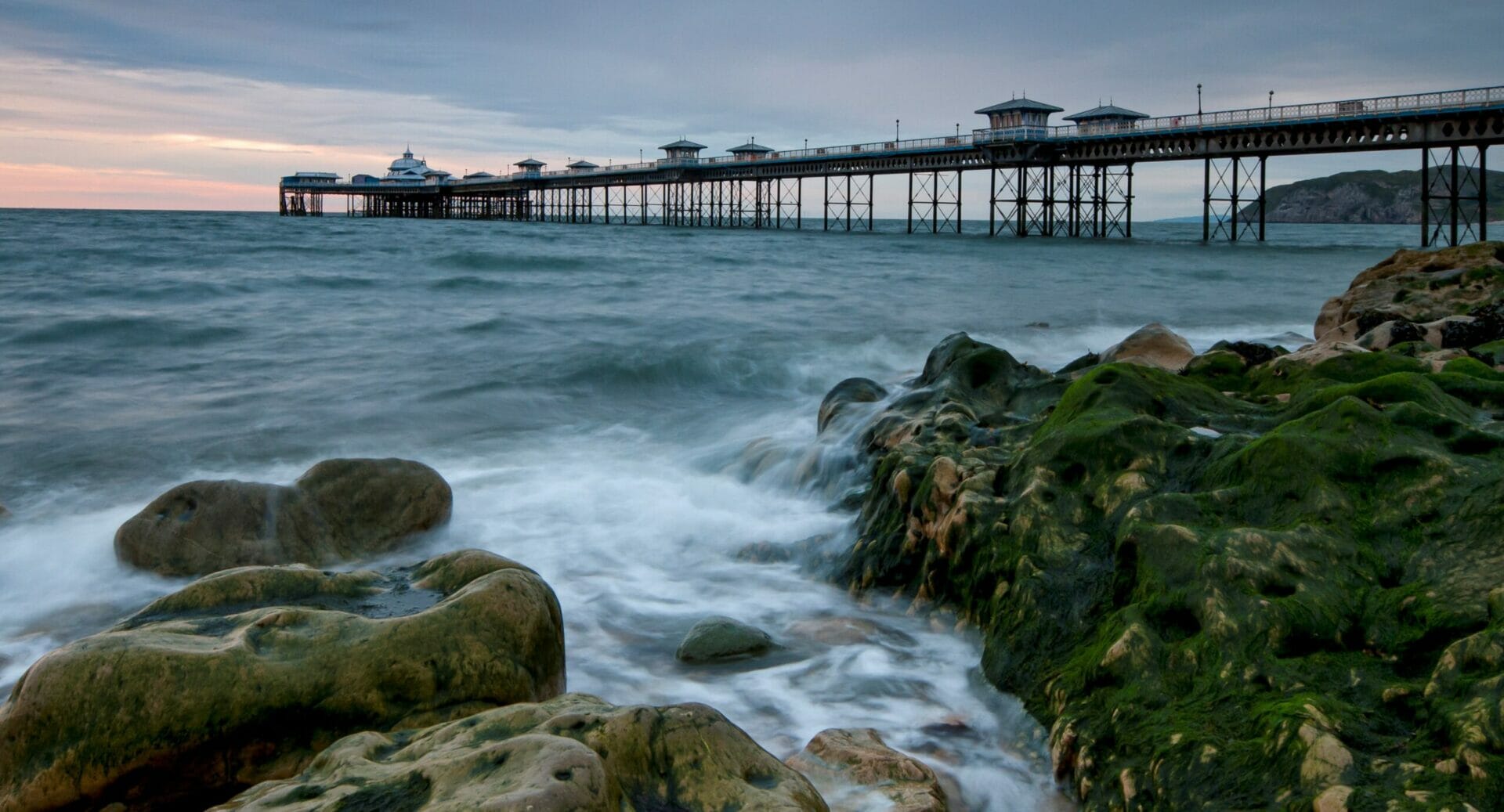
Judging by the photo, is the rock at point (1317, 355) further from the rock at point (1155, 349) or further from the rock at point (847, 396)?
the rock at point (847, 396)

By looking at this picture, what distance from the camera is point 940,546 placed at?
202 inches

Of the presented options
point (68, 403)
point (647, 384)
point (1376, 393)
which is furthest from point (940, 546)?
point (68, 403)

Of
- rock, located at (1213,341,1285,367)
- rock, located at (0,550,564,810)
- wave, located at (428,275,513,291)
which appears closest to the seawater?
wave, located at (428,275,513,291)

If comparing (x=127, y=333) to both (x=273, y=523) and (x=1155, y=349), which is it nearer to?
(x=273, y=523)

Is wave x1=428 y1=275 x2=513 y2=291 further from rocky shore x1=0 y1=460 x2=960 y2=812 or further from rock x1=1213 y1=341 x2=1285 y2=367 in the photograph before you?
rocky shore x1=0 y1=460 x2=960 y2=812

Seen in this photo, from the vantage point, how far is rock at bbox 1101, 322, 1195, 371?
30.4 ft

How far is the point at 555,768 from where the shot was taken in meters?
2.30

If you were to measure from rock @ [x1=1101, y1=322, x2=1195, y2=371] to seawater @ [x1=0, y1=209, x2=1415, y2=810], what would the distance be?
98.7 inches

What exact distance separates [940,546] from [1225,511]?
1.37 metres

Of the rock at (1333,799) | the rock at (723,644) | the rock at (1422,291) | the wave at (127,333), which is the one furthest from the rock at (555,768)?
the wave at (127,333)

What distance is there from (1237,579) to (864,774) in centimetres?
135

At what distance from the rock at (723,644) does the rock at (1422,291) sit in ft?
22.3

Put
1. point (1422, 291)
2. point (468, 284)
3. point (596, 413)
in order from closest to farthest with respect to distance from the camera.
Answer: point (1422, 291), point (596, 413), point (468, 284)

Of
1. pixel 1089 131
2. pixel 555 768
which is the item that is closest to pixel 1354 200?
pixel 1089 131
